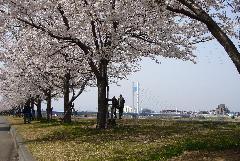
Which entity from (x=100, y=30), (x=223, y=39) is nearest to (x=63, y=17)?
(x=100, y=30)

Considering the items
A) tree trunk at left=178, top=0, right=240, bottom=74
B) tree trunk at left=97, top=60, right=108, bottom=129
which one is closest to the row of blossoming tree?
tree trunk at left=97, top=60, right=108, bottom=129

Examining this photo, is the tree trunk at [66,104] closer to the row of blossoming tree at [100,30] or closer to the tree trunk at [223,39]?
the row of blossoming tree at [100,30]

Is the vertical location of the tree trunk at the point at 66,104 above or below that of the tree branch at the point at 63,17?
below

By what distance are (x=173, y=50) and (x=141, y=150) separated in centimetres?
981

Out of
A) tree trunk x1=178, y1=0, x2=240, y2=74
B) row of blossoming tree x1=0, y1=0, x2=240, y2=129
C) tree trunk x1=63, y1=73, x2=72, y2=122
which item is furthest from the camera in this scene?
tree trunk x1=63, y1=73, x2=72, y2=122

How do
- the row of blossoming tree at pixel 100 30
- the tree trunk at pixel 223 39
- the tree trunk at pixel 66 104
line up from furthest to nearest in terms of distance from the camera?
the tree trunk at pixel 66 104
the row of blossoming tree at pixel 100 30
the tree trunk at pixel 223 39

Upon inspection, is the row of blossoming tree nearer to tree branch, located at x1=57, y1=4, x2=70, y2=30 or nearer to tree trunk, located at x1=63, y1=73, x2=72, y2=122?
tree branch, located at x1=57, y1=4, x2=70, y2=30

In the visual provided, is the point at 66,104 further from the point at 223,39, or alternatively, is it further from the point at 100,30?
the point at 223,39

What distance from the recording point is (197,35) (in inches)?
953

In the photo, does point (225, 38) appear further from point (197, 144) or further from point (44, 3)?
point (44, 3)

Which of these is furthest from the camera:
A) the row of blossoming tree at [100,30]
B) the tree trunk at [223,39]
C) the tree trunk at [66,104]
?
the tree trunk at [66,104]

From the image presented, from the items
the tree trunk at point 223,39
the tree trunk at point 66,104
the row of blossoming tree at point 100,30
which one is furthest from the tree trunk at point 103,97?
the tree trunk at point 66,104

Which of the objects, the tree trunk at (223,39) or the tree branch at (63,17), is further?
the tree branch at (63,17)

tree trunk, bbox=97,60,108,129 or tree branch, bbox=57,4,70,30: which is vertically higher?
tree branch, bbox=57,4,70,30
